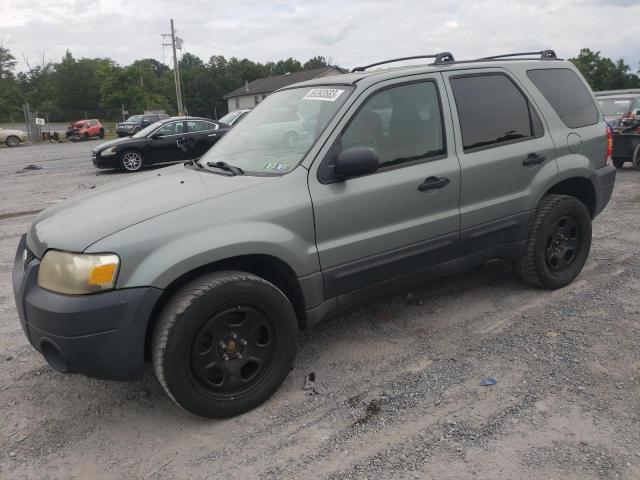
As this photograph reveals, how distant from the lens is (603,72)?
51188 mm

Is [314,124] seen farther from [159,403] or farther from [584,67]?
[584,67]

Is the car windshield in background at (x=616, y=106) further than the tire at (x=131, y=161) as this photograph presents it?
No

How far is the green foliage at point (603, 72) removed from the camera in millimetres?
46969

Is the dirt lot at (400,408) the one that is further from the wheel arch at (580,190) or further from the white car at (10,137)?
the white car at (10,137)

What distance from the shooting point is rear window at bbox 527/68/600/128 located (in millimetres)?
4316

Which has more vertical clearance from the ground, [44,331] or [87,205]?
[87,205]

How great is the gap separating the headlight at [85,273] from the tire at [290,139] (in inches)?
54.4

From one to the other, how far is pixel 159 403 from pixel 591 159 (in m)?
3.90

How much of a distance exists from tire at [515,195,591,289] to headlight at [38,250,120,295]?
313 centimetres

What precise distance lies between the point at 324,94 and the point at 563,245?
243cm

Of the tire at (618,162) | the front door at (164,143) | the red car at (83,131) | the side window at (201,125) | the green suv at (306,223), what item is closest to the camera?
the green suv at (306,223)

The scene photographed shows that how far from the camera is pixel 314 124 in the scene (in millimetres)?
3426

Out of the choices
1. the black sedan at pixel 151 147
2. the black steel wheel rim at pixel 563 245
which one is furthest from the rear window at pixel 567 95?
the black sedan at pixel 151 147

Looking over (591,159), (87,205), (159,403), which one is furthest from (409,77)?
(159,403)
